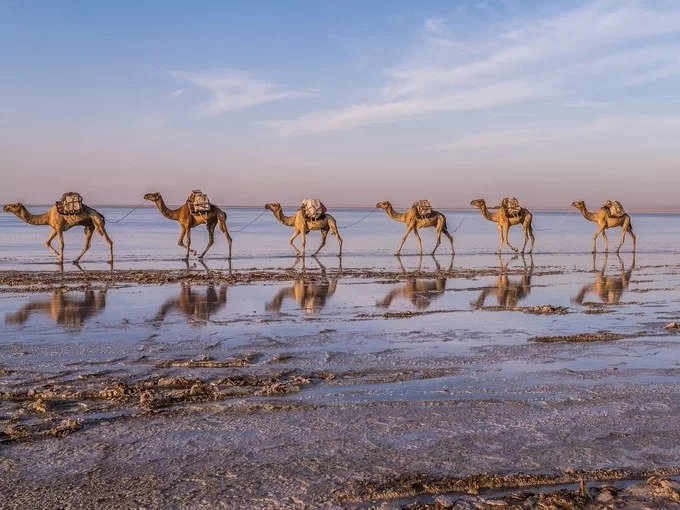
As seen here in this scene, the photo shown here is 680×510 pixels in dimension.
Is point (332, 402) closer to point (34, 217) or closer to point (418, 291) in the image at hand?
point (418, 291)

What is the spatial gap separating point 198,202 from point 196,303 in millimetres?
12614

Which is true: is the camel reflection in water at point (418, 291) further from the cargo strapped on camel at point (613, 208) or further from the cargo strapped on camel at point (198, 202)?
the cargo strapped on camel at point (613, 208)

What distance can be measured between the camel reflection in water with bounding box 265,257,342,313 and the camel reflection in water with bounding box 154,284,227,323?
0.99 metres

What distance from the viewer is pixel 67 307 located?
12.3 m

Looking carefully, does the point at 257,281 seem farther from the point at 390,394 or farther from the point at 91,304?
the point at 390,394

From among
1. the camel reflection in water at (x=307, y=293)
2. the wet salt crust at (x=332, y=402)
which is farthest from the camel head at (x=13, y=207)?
the camel reflection in water at (x=307, y=293)

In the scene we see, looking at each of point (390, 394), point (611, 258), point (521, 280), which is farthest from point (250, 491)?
point (611, 258)

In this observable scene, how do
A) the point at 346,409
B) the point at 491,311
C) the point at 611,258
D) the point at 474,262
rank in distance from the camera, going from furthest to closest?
1. the point at 611,258
2. the point at 474,262
3. the point at 491,311
4. the point at 346,409

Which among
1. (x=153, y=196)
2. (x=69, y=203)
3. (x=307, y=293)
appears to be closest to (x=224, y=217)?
(x=153, y=196)

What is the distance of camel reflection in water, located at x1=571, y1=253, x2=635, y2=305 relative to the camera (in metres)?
14.4

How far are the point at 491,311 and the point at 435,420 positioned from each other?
6.93m

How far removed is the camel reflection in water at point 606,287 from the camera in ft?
47.3

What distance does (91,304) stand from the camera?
12742 mm

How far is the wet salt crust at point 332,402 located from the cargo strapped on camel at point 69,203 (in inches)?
322
